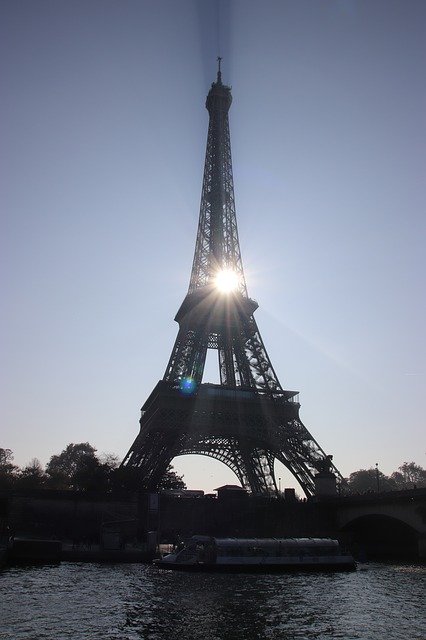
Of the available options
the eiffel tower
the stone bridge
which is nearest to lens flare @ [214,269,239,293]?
the eiffel tower

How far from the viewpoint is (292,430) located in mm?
74438

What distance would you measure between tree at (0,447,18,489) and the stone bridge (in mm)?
47352

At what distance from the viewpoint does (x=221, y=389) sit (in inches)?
3031

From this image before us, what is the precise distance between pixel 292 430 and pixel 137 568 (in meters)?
31.0

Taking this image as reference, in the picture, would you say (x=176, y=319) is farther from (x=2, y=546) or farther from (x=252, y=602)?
(x=252, y=602)

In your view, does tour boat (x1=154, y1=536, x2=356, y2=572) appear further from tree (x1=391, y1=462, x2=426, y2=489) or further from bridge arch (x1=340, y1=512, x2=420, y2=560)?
tree (x1=391, y1=462, x2=426, y2=489)

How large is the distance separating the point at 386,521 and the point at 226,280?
133ft

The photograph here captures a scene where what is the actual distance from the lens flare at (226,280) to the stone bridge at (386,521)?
34.4 meters

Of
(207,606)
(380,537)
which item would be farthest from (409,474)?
(207,606)

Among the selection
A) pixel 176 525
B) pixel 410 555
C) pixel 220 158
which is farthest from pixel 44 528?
pixel 220 158

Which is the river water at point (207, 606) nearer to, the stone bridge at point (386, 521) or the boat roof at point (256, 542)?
the boat roof at point (256, 542)

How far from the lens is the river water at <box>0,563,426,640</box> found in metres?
24.7

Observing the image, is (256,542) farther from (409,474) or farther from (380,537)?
(409,474)

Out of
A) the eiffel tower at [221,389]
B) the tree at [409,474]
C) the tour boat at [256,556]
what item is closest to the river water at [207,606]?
the tour boat at [256,556]
